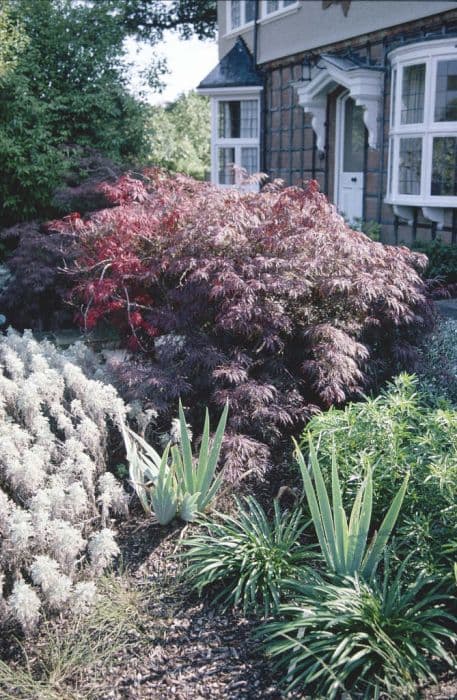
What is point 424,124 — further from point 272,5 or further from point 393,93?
point 272,5

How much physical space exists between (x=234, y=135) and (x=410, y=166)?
593 centimetres

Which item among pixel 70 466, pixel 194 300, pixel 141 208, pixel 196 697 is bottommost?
pixel 196 697

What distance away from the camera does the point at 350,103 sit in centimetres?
1134

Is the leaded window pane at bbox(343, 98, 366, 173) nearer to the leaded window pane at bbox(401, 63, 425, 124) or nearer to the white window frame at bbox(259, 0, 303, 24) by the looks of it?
the leaded window pane at bbox(401, 63, 425, 124)

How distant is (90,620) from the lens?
3209mm

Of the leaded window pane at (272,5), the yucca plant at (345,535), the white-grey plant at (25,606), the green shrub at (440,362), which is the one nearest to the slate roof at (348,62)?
the leaded window pane at (272,5)

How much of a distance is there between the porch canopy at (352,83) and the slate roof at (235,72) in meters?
2.33

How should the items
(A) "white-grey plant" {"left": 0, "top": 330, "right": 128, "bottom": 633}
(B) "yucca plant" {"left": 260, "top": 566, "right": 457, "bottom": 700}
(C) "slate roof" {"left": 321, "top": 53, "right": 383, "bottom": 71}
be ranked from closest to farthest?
(B) "yucca plant" {"left": 260, "top": 566, "right": 457, "bottom": 700} < (A) "white-grey plant" {"left": 0, "top": 330, "right": 128, "bottom": 633} < (C) "slate roof" {"left": 321, "top": 53, "right": 383, "bottom": 71}

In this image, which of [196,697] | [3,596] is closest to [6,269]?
[3,596]

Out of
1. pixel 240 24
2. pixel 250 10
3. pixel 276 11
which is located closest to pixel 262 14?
pixel 276 11

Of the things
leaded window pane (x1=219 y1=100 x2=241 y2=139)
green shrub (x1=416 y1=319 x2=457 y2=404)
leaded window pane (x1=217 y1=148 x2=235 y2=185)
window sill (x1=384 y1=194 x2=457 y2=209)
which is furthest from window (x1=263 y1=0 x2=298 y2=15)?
green shrub (x1=416 y1=319 x2=457 y2=404)

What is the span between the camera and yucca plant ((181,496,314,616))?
322cm

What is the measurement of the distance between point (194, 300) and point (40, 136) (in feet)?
20.9

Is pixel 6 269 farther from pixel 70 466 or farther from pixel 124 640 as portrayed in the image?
pixel 124 640
